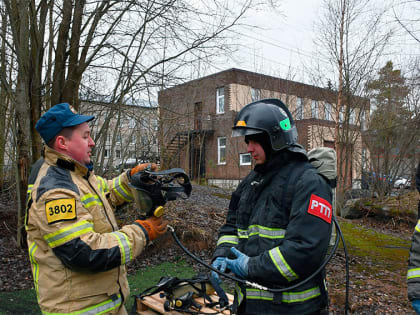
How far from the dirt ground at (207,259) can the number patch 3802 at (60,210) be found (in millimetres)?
3803

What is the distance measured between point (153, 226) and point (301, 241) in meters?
1.07

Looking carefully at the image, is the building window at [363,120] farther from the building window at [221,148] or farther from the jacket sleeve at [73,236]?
the building window at [221,148]

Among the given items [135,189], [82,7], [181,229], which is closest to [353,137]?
[181,229]

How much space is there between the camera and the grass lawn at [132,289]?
4.59 m

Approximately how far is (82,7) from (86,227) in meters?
5.41

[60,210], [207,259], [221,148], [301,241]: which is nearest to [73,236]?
[60,210]

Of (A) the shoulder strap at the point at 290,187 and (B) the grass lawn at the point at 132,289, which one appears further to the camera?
(B) the grass lawn at the point at 132,289

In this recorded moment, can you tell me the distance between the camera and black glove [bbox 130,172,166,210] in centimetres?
249

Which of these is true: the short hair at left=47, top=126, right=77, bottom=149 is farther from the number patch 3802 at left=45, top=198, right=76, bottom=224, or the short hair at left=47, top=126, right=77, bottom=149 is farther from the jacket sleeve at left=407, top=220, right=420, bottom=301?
the jacket sleeve at left=407, top=220, right=420, bottom=301

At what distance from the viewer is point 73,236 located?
6.96 ft

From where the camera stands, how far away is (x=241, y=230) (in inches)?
94.3

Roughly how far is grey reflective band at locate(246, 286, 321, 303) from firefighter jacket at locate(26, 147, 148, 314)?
0.80m

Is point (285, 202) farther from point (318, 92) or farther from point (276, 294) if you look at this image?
point (318, 92)

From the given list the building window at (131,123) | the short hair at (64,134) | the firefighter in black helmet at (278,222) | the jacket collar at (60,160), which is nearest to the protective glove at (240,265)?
the firefighter in black helmet at (278,222)
